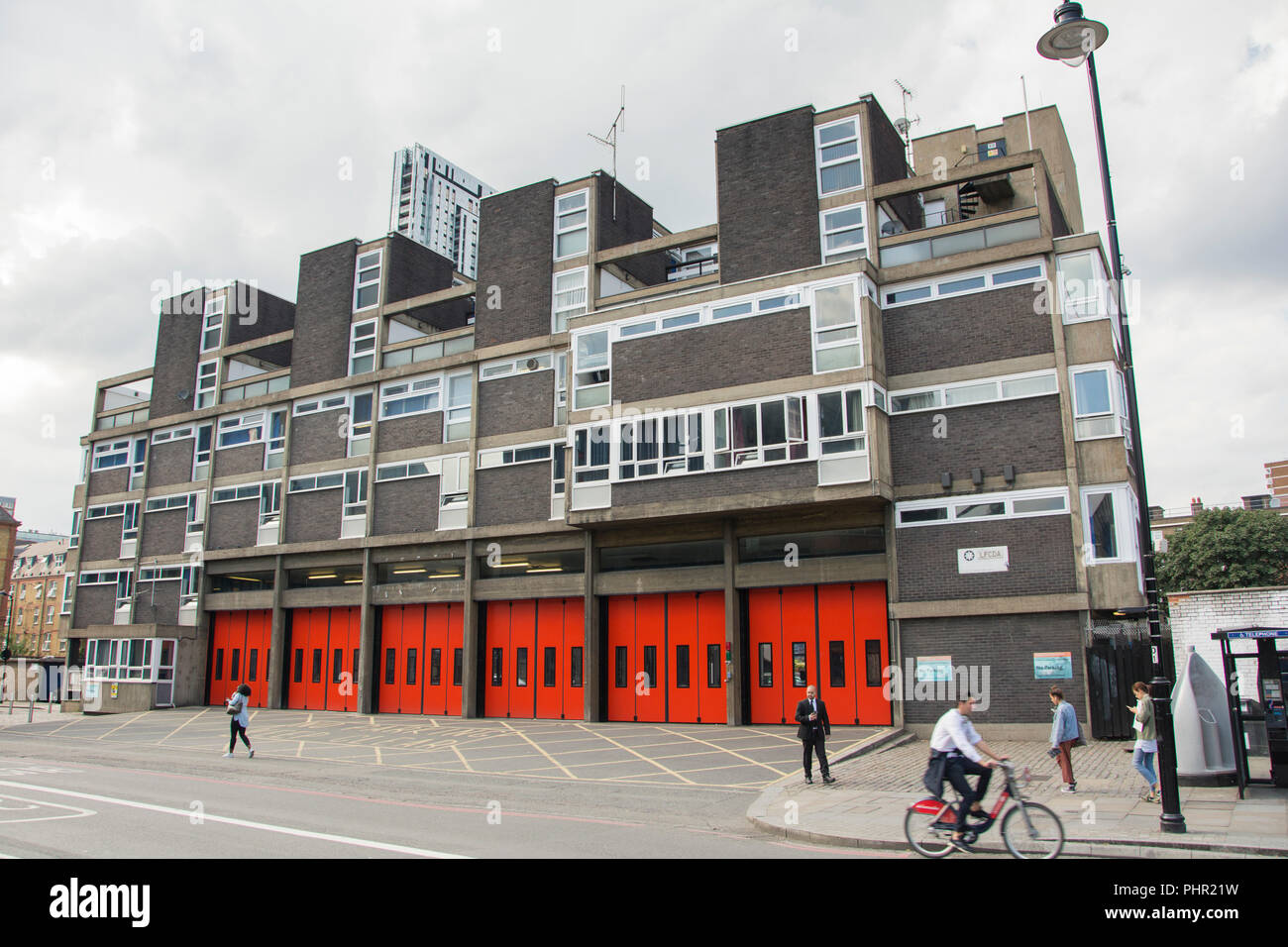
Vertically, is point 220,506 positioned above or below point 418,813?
above

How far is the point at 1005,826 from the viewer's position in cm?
887

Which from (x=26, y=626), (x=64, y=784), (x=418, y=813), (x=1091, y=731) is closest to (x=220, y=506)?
(x=64, y=784)

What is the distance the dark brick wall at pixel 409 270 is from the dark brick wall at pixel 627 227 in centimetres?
807

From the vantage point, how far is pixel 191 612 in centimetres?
3550

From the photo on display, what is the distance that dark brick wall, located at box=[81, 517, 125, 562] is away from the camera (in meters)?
39.1

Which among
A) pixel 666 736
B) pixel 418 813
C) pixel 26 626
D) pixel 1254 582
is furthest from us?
pixel 26 626

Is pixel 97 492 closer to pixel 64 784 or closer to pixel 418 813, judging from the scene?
pixel 64 784

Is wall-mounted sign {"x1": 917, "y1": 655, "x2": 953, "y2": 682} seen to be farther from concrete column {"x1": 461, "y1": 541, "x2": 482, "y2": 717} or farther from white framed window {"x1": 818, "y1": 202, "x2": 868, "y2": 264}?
concrete column {"x1": 461, "y1": 541, "x2": 482, "y2": 717}

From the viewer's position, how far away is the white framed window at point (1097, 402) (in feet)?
67.0

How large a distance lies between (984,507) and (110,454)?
3764 cm

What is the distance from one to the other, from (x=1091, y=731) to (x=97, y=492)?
4062cm

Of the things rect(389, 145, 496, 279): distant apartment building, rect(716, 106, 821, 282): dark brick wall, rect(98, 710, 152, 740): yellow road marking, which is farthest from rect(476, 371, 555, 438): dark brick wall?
rect(389, 145, 496, 279): distant apartment building

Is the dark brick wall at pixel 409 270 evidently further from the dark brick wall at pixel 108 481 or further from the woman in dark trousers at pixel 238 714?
the woman in dark trousers at pixel 238 714

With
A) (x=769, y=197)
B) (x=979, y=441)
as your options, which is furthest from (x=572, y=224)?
(x=979, y=441)
